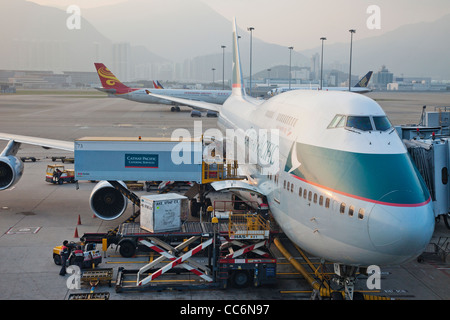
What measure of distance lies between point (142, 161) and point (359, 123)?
10934 mm

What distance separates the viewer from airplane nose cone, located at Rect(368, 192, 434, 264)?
41.2 feet

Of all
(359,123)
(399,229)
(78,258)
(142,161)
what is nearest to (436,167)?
(359,123)

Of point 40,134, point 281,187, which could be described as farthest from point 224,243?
point 40,134

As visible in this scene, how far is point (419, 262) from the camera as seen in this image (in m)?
21.5

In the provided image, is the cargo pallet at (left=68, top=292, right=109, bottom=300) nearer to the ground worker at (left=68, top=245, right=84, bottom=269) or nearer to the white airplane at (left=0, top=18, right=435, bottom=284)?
the ground worker at (left=68, top=245, right=84, bottom=269)

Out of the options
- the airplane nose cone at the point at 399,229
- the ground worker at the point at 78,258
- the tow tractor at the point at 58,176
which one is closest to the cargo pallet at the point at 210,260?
the ground worker at the point at 78,258

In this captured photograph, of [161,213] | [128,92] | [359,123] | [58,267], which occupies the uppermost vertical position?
[128,92]

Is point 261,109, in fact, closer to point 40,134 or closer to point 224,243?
point 224,243

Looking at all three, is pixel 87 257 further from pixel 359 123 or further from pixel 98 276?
pixel 359 123

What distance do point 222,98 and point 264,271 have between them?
88.2m

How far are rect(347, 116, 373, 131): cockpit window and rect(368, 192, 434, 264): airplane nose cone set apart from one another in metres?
3.00

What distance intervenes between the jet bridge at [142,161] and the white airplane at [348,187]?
16.4ft

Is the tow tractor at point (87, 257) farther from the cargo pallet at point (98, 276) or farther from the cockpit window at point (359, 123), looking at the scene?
the cockpit window at point (359, 123)

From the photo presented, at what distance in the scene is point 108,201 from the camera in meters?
24.7
